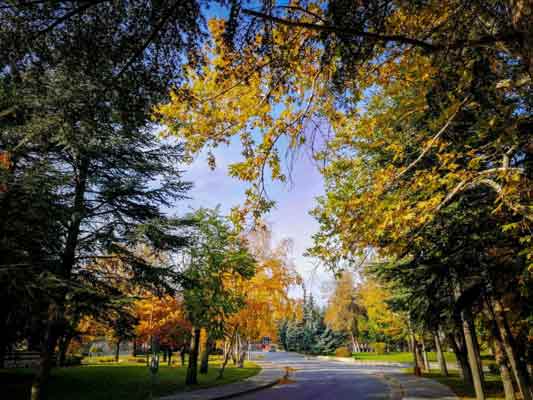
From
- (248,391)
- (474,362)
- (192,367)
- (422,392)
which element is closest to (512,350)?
(474,362)

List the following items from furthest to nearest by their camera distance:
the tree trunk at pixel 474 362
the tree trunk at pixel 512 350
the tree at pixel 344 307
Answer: the tree at pixel 344 307, the tree trunk at pixel 474 362, the tree trunk at pixel 512 350

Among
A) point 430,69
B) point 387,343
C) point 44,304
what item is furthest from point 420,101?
point 387,343

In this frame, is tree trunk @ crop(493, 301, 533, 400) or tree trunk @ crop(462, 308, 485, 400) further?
tree trunk @ crop(462, 308, 485, 400)

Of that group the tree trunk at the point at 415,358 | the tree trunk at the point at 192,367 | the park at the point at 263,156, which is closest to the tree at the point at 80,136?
the park at the point at 263,156

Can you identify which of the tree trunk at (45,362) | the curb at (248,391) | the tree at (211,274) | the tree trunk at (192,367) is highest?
the tree at (211,274)

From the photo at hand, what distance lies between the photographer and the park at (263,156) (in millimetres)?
4227

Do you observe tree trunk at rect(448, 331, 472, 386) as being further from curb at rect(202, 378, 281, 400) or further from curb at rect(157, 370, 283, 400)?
curb at rect(157, 370, 283, 400)

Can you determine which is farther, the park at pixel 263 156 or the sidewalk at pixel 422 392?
the sidewalk at pixel 422 392

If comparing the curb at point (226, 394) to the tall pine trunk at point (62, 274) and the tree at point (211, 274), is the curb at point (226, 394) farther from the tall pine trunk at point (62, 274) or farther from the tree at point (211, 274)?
the tall pine trunk at point (62, 274)

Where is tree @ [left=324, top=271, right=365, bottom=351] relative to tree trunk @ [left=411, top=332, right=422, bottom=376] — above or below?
above

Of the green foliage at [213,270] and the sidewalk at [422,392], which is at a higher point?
the green foliage at [213,270]

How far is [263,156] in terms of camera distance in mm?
5273

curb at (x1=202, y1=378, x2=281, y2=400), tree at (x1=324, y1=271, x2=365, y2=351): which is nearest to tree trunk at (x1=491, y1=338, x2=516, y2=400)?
curb at (x1=202, y1=378, x2=281, y2=400)

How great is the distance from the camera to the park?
4.23 m
